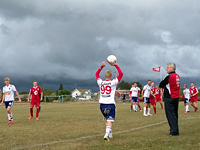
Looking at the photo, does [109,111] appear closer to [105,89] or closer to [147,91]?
[105,89]

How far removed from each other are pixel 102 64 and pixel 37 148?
3028 mm

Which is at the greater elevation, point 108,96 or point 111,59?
point 111,59

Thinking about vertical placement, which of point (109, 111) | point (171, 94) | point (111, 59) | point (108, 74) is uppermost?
point (111, 59)

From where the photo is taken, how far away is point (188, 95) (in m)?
23.1

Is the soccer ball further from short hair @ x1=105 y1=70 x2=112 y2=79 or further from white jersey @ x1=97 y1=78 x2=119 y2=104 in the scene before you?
white jersey @ x1=97 y1=78 x2=119 y2=104

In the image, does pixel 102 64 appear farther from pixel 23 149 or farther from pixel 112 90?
pixel 23 149

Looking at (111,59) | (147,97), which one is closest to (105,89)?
(111,59)

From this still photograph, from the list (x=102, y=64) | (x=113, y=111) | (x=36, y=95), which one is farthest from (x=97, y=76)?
(x=36, y=95)

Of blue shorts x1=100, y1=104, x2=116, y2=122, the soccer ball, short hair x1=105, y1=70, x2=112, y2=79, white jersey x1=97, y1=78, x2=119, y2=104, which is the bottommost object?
blue shorts x1=100, y1=104, x2=116, y2=122

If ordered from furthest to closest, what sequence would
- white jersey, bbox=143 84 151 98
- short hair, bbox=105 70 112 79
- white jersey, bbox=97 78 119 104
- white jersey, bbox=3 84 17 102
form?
white jersey, bbox=143 84 151 98
white jersey, bbox=3 84 17 102
short hair, bbox=105 70 112 79
white jersey, bbox=97 78 119 104

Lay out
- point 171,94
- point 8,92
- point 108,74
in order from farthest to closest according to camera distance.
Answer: point 8,92 < point 171,94 < point 108,74

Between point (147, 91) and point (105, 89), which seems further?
point (147, 91)

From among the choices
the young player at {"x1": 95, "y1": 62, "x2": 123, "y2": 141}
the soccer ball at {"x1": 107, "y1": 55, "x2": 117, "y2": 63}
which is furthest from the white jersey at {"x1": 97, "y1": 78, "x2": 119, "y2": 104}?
the soccer ball at {"x1": 107, "y1": 55, "x2": 117, "y2": 63}

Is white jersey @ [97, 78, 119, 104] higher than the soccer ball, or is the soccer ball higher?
the soccer ball
